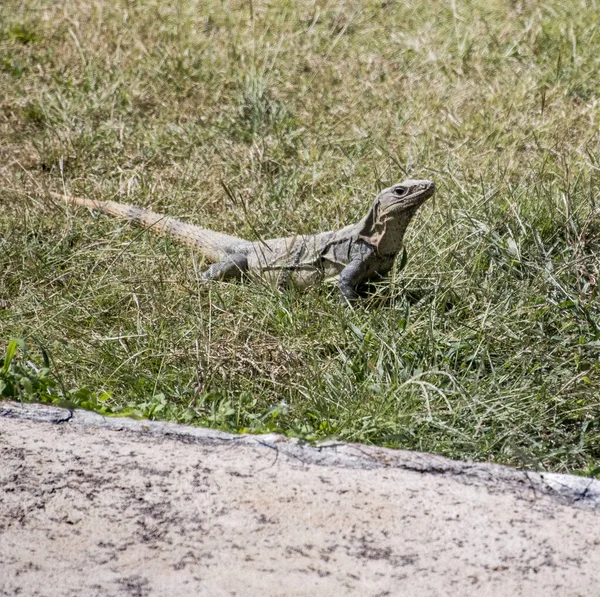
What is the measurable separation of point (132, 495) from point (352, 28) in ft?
20.1

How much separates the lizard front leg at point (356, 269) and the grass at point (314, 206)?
100mm

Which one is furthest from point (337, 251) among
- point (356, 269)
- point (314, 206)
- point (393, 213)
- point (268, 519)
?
point (268, 519)

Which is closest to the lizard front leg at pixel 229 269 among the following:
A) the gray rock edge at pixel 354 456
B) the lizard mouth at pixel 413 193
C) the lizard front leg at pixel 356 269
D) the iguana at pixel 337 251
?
the iguana at pixel 337 251

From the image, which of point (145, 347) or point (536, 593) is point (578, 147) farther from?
point (536, 593)

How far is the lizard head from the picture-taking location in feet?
15.9

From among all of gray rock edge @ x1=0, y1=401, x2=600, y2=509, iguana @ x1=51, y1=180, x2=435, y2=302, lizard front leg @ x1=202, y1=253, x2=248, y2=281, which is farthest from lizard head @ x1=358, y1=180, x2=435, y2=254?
gray rock edge @ x1=0, y1=401, x2=600, y2=509

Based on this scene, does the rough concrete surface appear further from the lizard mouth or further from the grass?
the lizard mouth

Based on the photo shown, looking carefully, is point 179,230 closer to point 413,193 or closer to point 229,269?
point 229,269

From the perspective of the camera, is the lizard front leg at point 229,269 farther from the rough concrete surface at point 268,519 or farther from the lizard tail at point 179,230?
the rough concrete surface at point 268,519

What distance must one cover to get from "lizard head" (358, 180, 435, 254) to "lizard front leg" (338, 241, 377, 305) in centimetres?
4

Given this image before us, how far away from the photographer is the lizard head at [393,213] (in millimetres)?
4848

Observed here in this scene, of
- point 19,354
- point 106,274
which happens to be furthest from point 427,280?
point 19,354

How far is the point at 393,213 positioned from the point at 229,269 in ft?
3.09

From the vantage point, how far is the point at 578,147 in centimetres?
620
